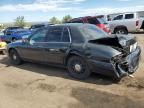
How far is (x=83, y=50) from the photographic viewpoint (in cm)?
653

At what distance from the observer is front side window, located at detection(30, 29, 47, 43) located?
7.82 m

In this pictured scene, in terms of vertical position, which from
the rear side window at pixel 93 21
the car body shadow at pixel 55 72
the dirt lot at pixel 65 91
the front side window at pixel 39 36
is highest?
the rear side window at pixel 93 21

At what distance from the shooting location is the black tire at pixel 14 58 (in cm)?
902

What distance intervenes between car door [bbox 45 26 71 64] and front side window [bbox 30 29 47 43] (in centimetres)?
20

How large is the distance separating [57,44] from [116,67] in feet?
6.86

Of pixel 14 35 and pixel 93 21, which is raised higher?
pixel 93 21

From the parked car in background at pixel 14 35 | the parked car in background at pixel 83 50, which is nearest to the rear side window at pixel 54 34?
the parked car in background at pixel 83 50

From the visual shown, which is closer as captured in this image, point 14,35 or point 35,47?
point 35,47

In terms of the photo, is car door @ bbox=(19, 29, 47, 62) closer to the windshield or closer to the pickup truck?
the windshield

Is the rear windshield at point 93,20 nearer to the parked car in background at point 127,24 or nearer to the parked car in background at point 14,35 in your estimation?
the parked car in background at point 127,24

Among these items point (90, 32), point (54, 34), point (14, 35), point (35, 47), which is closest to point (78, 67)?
point (90, 32)

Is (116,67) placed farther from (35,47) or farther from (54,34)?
(35,47)

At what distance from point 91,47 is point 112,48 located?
59cm

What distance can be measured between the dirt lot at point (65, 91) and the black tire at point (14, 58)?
123 centimetres
